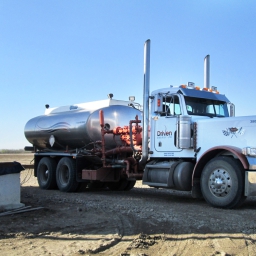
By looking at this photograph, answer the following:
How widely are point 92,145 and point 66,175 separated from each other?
5.67ft

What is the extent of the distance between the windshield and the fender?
139cm

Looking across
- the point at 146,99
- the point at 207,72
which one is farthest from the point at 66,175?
the point at 207,72

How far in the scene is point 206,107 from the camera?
1088cm

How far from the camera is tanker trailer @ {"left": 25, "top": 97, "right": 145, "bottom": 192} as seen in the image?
40.6 feet

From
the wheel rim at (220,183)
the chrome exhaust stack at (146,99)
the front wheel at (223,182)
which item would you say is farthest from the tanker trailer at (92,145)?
the wheel rim at (220,183)

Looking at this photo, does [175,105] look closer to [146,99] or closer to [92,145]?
[146,99]

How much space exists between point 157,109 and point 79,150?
158 inches

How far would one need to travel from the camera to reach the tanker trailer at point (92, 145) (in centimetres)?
1238

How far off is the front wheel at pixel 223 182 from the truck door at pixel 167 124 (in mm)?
1360

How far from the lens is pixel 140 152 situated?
11695 mm

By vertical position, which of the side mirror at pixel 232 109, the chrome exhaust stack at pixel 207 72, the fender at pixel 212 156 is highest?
the chrome exhaust stack at pixel 207 72

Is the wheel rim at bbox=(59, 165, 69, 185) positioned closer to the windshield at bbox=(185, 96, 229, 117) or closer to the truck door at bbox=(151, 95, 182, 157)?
the truck door at bbox=(151, 95, 182, 157)

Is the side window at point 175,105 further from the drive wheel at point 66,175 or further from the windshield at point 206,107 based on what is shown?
the drive wheel at point 66,175

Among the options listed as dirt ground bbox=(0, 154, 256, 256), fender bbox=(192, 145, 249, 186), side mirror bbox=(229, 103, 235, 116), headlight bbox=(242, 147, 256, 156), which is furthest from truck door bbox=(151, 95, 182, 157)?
headlight bbox=(242, 147, 256, 156)
